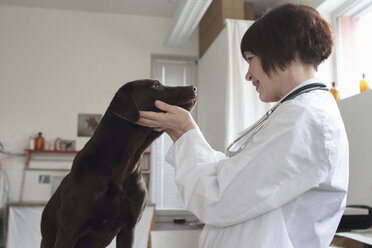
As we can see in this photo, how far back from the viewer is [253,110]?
3.36 m

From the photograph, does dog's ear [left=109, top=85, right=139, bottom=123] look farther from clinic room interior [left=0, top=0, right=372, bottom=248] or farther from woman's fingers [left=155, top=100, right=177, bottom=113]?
clinic room interior [left=0, top=0, right=372, bottom=248]

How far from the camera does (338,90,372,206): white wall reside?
2.31 m

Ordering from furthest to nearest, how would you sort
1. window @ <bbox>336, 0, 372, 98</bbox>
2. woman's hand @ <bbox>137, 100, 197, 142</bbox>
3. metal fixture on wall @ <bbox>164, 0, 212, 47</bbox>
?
metal fixture on wall @ <bbox>164, 0, 212, 47</bbox>
window @ <bbox>336, 0, 372, 98</bbox>
woman's hand @ <bbox>137, 100, 197, 142</bbox>

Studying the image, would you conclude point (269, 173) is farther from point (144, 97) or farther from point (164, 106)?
point (144, 97)

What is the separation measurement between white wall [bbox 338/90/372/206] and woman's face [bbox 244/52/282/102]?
1632mm

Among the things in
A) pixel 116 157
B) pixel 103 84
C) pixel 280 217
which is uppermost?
pixel 103 84

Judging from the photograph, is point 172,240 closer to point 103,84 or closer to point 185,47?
point 103,84

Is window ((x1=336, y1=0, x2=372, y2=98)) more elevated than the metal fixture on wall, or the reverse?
the metal fixture on wall

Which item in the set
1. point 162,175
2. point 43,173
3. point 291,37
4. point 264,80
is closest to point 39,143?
point 43,173

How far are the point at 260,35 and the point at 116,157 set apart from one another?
0.56m

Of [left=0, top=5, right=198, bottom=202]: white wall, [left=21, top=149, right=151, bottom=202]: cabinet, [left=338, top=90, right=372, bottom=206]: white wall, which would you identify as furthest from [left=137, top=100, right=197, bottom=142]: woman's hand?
[left=0, top=5, right=198, bottom=202]: white wall

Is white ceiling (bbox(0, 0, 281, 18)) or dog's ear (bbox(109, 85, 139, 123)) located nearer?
dog's ear (bbox(109, 85, 139, 123))

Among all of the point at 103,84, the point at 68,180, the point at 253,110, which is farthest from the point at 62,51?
the point at 68,180

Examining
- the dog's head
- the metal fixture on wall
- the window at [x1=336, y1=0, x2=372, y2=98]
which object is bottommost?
the dog's head
